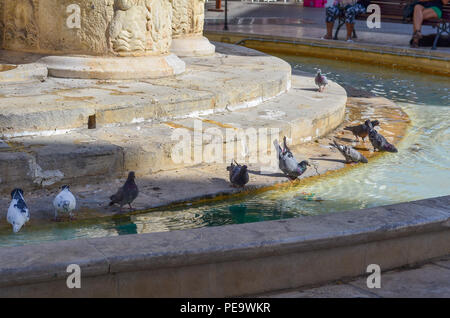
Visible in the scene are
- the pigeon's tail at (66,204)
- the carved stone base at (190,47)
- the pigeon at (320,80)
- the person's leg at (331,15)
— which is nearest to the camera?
the pigeon's tail at (66,204)

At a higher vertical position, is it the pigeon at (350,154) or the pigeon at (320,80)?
the pigeon at (320,80)

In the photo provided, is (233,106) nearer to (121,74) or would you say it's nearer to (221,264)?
(121,74)

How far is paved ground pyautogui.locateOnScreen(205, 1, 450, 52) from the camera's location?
14484mm

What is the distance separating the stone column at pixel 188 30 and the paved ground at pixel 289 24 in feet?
16.6

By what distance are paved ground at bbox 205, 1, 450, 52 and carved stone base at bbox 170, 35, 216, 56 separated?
16.9 ft

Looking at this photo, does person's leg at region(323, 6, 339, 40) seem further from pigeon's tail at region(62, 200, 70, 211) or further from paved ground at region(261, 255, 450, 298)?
paved ground at region(261, 255, 450, 298)

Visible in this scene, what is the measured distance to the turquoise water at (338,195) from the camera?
4.18 m

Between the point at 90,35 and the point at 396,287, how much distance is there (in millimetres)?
4254

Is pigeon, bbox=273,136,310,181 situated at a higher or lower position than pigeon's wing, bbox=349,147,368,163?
higher

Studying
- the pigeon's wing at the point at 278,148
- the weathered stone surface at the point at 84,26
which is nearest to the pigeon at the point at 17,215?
the pigeon's wing at the point at 278,148

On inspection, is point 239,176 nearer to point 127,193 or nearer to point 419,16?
point 127,193
